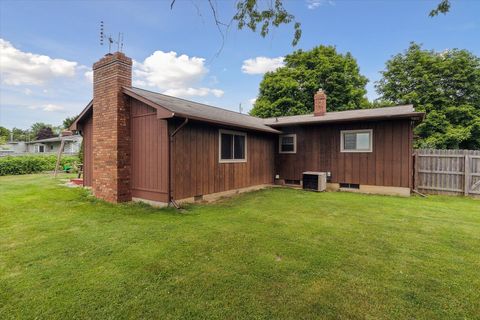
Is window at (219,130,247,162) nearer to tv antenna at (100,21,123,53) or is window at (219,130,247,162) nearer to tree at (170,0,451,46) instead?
tv antenna at (100,21,123,53)

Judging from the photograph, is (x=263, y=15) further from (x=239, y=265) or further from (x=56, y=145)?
(x=56, y=145)

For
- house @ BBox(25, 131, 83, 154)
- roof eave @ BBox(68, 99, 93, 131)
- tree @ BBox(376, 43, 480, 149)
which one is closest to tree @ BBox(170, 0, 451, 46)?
roof eave @ BBox(68, 99, 93, 131)

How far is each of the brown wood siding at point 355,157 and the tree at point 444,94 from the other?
13125mm

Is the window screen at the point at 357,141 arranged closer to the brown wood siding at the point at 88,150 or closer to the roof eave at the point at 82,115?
the roof eave at the point at 82,115

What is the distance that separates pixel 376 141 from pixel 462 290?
697 cm

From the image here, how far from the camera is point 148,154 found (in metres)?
6.55

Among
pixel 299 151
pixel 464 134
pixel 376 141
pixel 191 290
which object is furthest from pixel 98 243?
pixel 464 134

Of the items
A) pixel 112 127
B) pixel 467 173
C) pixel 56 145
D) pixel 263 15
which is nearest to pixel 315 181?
pixel 467 173

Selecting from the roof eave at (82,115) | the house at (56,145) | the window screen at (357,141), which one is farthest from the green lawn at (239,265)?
the house at (56,145)

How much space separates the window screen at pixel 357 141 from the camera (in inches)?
347

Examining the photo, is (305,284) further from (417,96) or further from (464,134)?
(417,96)

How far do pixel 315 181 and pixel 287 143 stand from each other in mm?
2321

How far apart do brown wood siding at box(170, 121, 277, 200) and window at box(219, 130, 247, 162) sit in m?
0.19

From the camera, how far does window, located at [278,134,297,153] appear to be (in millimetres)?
10421
